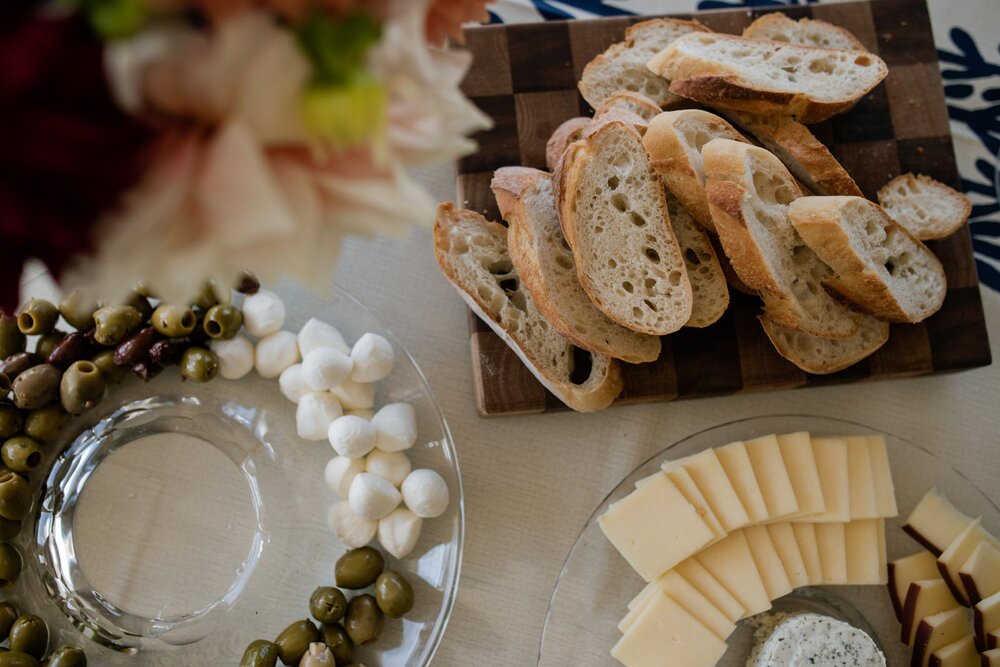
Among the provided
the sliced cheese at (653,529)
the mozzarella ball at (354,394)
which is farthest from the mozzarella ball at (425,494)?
the sliced cheese at (653,529)

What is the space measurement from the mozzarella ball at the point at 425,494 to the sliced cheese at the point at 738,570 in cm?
37

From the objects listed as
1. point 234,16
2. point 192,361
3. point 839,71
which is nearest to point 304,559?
point 192,361

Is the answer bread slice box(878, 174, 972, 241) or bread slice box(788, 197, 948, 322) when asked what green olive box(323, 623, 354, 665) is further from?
bread slice box(878, 174, 972, 241)

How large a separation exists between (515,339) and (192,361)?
1.40ft

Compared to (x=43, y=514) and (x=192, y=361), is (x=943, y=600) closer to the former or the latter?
(x=192, y=361)

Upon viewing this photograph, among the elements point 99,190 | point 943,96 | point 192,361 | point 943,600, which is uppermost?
point 99,190

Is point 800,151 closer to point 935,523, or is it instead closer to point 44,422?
point 935,523

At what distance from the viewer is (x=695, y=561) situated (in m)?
1.21

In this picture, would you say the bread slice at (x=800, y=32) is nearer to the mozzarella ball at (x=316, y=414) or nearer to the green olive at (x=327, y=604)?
the mozzarella ball at (x=316, y=414)

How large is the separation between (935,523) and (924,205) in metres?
0.47

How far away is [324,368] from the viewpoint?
1.14 metres

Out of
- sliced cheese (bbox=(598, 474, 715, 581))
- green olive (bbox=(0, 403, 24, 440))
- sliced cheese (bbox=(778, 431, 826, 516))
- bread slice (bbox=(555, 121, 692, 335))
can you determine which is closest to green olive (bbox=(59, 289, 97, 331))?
green olive (bbox=(0, 403, 24, 440))

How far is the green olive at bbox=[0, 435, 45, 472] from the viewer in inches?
43.2

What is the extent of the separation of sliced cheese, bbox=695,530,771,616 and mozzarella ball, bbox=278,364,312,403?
0.60 meters
